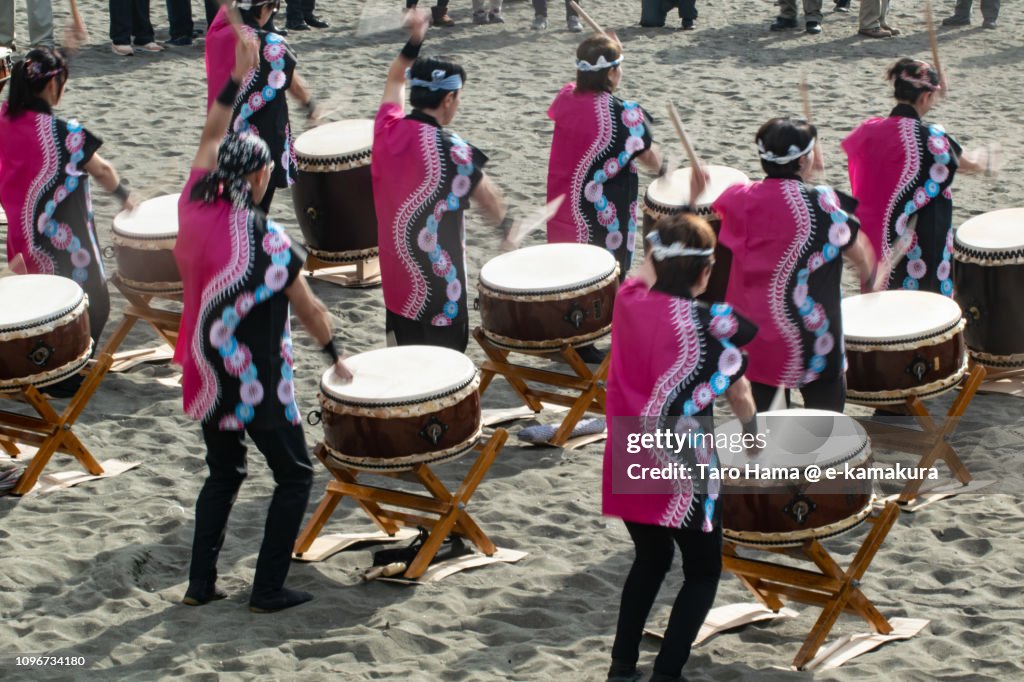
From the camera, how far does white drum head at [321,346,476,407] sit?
477 centimetres

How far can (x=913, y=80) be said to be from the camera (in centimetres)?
580

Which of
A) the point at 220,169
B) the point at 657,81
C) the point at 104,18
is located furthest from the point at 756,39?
the point at 220,169

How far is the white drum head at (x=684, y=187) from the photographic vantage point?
6.54 meters

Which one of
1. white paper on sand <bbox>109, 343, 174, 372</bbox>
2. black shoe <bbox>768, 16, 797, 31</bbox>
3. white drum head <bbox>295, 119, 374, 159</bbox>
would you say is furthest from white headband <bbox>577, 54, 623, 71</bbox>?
black shoe <bbox>768, 16, 797, 31</bbox>

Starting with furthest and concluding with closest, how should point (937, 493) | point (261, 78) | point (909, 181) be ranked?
point (261, 78)
point (909, 181)
point (937, 493)

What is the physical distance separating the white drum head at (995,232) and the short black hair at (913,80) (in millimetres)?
644

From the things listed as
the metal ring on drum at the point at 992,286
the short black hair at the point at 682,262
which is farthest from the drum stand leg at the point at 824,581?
the metal ring on drum at the point at 992,286

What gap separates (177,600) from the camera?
191 inches

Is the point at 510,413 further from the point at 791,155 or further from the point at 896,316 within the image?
the point at 791,155

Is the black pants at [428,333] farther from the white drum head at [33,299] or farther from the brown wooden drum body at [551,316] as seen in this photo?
the white drum head at [33,299]

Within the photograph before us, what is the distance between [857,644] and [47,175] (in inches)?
144

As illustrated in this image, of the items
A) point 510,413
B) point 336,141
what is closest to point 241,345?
point 510,413

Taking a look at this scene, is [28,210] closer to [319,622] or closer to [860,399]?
[319,622]

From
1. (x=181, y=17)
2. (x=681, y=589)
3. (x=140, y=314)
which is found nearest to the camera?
(x=681, y=589)
